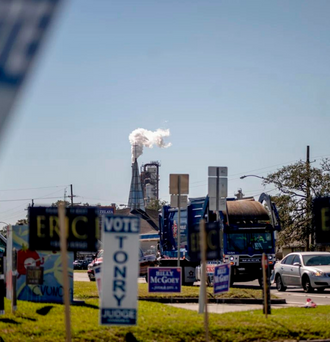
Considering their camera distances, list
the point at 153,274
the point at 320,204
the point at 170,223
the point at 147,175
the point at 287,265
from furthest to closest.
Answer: the point at 147,175 < the point at 170,223 < the point at 287,265 < the point at 153,274 < the point at 320,204

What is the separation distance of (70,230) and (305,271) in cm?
1426

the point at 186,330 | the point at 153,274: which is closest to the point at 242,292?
the point at 153,274

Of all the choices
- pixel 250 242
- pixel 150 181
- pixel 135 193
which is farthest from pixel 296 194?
pixel 150 181

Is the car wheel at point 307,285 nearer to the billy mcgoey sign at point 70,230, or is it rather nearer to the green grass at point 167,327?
the green grass at point 167,327

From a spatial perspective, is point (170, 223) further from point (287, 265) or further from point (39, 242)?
point (39, 242)

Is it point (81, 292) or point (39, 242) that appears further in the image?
point (81, 292)

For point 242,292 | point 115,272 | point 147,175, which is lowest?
point 242,292

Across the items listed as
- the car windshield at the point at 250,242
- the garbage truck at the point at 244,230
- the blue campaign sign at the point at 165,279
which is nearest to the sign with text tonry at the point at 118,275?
the blue campaign sign at the point at 165,279

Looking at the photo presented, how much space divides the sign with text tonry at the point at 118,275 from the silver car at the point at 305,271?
15640 mm

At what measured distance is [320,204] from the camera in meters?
13.8

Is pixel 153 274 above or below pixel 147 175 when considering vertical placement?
below

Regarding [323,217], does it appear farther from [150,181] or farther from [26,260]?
[150,181]

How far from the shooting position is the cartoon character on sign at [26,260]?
16.2 m

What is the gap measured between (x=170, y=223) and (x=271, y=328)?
18671 mm
